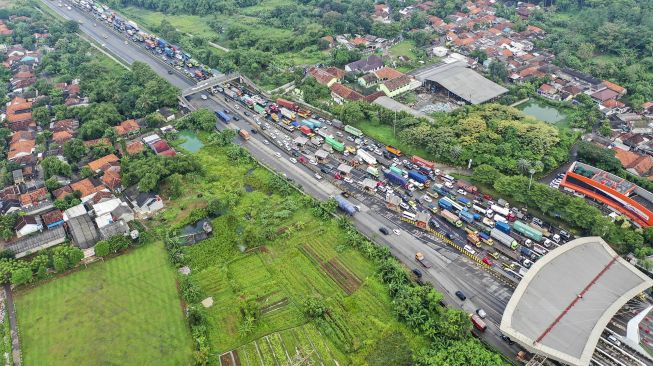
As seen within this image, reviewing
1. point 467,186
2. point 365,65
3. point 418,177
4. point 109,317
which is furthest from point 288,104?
point 109,317

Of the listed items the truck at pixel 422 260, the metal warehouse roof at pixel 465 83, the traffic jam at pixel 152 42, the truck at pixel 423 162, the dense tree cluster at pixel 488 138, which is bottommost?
the traffic jam at pixel 152 42

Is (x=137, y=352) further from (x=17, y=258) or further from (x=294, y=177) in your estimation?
(x=294, y=177)

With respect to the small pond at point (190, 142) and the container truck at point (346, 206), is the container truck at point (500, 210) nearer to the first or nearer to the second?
the container truck at point (346, 206)

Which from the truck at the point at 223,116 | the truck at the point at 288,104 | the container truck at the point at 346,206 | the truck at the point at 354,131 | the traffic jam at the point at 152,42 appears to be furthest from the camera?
the traffic jam at the point at 152,42

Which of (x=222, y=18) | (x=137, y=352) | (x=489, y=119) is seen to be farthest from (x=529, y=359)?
(x=222, y=18)

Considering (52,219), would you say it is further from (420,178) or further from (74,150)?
(420,178)

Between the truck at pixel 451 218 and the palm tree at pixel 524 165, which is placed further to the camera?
the palm tree at pixel 524 165

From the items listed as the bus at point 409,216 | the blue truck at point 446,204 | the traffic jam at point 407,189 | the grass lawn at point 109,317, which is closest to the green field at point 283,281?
the grass lawn at point 109,317
